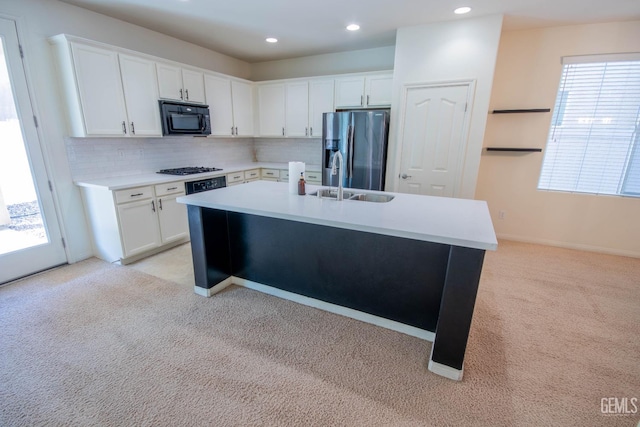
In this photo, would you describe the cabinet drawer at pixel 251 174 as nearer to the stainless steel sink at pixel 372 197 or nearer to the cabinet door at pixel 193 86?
the cabinet door at pixel 193 86

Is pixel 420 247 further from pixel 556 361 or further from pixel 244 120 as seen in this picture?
pixel 244 120

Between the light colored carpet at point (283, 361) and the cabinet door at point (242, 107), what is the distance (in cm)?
294

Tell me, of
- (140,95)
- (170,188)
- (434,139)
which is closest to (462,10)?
(434,139)

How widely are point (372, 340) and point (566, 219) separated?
3428 millimetres

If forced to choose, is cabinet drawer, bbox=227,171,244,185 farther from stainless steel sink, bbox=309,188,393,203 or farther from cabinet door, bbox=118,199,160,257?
stainless steel sink, bbox=309,188,393,203

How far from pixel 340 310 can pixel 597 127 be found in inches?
152

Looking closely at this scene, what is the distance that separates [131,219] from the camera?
3.00 metres

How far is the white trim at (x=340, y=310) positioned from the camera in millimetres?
2039

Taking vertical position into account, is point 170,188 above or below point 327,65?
below

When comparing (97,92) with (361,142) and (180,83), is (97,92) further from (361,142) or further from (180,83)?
(361,142)

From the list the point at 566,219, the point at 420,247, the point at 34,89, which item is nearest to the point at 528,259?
the point at 566,219
